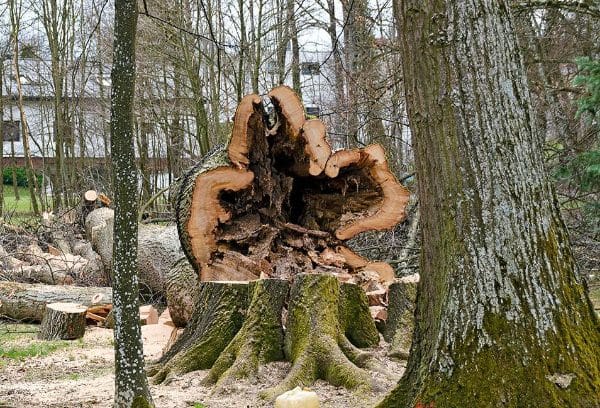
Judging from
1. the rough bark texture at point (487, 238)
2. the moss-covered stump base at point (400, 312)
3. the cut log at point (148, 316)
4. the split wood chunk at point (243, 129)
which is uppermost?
the split wood chunk at point (243, 129)

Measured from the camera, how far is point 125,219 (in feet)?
11.0

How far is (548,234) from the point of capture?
2629 mm

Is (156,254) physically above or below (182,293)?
above

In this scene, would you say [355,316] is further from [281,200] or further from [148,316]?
[148,316]

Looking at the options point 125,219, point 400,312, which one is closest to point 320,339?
point 400,312

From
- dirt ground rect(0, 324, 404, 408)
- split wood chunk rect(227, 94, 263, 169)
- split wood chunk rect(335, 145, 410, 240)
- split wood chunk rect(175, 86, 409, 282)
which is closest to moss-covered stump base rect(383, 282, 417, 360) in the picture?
dirt ground rect(0, 324, 404, 408)

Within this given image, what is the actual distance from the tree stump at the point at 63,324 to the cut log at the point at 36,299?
3.25 feet

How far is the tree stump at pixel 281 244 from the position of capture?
4438mm

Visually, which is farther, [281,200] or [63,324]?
[63,324]

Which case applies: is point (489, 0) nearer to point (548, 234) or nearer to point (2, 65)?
point (548, 234)

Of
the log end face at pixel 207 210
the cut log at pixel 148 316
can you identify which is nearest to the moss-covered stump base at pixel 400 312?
the log end face at pixel 207 210

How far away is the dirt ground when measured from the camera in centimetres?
392

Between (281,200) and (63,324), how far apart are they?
118 inches

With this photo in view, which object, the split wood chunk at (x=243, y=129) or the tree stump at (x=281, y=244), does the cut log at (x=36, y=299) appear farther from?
the split wood chunk at (x=243, y=129)
